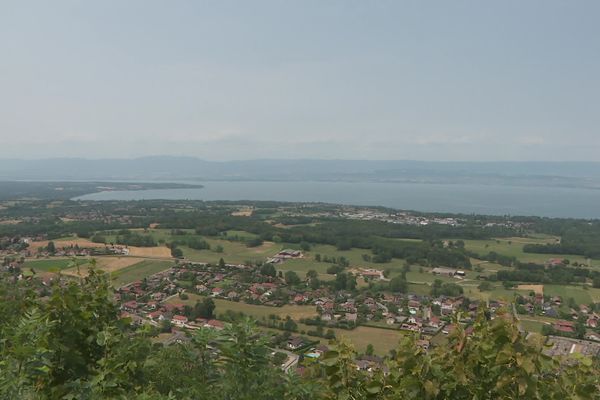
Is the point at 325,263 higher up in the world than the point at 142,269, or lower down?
lower down

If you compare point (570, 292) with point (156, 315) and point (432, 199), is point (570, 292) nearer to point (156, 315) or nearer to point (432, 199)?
point (156, 315)

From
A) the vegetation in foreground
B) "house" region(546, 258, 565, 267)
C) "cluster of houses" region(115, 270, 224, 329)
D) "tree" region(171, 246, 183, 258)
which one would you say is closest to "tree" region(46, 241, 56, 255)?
"tree" region(171, 246, 183, 258)

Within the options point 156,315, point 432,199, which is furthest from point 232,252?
point 432,199

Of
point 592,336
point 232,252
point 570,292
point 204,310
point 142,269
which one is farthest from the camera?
point 232,252

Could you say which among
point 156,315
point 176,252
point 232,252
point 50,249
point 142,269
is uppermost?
point 50,249

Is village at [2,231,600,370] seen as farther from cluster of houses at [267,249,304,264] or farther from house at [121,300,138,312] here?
cluster of houses at [267,249,304,264]

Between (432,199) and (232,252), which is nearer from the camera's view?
(232,252)

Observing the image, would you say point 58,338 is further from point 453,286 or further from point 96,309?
point 453,286
